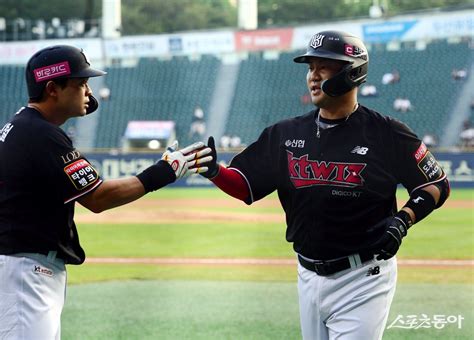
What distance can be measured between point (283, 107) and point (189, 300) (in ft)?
62.3

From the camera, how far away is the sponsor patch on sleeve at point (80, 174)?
11.0 ft

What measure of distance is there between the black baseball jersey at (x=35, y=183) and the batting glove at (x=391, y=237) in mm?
1268

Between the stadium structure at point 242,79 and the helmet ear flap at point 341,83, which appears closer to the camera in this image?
the helmet ear flap at point 341,83

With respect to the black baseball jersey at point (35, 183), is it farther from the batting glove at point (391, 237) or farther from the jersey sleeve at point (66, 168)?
the batting glove at point (391, 237)

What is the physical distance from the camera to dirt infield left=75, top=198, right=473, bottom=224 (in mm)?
15898

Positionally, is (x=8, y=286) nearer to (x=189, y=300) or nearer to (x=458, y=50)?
(x=189, y=300)

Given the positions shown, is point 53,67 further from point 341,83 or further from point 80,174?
point 341,83

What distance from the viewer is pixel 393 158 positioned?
11.9 ft

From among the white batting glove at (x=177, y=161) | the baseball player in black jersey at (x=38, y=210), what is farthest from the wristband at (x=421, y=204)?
the baseball player in black jersey at (x=38, y=210)

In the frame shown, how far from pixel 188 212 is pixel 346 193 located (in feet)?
44.6

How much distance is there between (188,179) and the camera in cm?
2309

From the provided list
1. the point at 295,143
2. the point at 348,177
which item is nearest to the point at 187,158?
the point at 295,143

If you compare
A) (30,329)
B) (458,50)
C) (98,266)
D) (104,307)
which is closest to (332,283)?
(30,329)

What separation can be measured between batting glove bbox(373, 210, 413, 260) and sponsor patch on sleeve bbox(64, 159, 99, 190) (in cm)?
123
